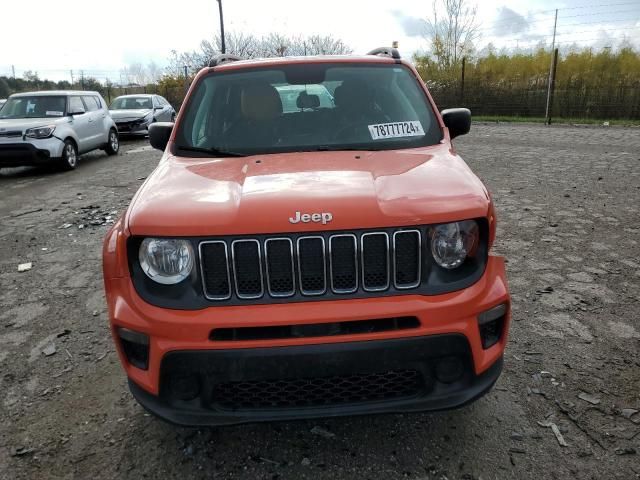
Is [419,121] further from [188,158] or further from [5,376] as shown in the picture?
[5,376]

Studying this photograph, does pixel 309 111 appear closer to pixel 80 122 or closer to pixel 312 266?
pixel 312 266

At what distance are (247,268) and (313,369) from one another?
0.48 meters

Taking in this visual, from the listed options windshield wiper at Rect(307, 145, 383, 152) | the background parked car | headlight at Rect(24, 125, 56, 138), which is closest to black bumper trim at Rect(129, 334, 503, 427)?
windshield wiper at Rect(307, 145, 383, 152)

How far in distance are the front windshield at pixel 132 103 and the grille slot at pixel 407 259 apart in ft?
56.7

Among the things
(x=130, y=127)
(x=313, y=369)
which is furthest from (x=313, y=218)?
(x=130, y=127)

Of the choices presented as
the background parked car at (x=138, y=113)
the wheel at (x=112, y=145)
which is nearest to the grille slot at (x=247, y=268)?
the wheel at (x=112, y=145)

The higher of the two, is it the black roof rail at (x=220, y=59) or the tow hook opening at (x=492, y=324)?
the black roof rail at (x=220, y=59)

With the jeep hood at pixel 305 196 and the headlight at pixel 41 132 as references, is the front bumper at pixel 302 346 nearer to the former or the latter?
the jeep hood at pixel 305 196

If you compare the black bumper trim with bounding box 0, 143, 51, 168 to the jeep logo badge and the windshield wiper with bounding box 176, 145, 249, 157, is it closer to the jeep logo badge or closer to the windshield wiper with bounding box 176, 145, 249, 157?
the windshield wiper with bounding box 176, 145, 249, 157

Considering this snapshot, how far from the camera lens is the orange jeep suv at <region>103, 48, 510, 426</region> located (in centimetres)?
204

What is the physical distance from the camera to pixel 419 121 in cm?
331

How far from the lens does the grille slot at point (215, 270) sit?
208cm

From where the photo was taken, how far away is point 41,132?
10.3 metres

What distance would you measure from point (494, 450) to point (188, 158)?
88.0 inches
